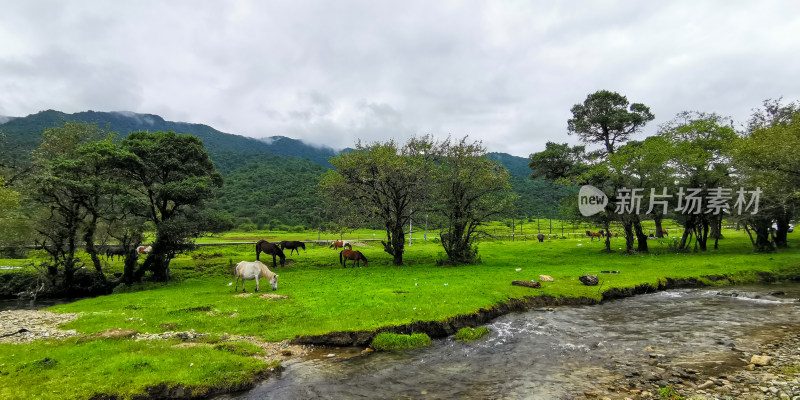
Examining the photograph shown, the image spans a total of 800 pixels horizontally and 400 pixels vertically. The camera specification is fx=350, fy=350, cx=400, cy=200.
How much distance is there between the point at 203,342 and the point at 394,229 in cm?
2237

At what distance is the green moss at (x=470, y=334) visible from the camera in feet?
48.0

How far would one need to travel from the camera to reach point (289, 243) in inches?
1618

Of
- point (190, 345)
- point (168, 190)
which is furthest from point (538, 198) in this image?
point (190, 345)

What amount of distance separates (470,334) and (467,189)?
64.3ft

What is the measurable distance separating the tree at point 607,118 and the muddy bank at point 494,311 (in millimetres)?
23110

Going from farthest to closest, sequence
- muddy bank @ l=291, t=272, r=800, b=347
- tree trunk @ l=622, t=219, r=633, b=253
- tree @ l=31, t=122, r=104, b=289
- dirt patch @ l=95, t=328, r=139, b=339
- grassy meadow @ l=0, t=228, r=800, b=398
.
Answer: tree trunk @ l=622, t=219, r=633, b=253
tree @ l=31, t=122, r=104, b=289
muddy bank @ l=291, t=272, r=800, b=347
dirt patch @ l=95, t=328, r=139, b=339
grassy meadow @ l=0, t=228, r=800, b=398

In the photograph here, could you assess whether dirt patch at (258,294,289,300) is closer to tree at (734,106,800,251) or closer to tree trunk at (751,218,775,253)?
tree at (734,106,800,251)

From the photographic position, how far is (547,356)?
12570 millimetres

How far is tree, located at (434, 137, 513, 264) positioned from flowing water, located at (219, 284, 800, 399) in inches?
581

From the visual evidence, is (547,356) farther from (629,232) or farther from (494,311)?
(629,232)

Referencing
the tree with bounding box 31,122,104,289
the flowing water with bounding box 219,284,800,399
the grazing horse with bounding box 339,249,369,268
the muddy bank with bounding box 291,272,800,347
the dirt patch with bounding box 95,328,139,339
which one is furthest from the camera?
the grazing horse with bounding box 339,249,369,268

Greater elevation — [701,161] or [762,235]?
[701,161]

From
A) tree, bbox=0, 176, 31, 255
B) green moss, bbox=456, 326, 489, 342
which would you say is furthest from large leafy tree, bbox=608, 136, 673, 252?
tree, bbox=0, 176, 31, 255

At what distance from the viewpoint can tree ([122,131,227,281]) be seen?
26531mm
